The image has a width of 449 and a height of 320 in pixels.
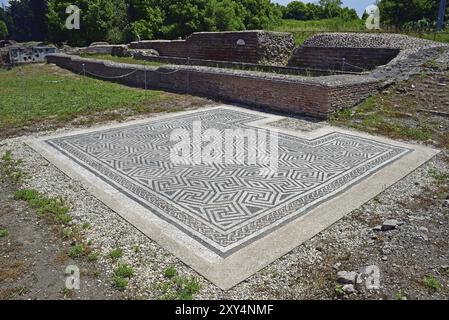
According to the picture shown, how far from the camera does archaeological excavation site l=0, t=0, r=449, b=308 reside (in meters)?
3.05

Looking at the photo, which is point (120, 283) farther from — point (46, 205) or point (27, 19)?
point (27, 19)

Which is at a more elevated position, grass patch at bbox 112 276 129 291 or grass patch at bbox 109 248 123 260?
grass patch at bbox 109 248 123 260

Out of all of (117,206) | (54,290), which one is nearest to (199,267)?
(54,290)

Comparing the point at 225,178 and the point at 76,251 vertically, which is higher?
the point at 225,178

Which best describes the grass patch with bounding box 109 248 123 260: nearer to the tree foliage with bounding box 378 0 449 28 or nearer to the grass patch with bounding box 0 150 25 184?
the grass patch with bounding box 0 150 25 184

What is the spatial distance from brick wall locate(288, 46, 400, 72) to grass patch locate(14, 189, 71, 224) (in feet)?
34.2

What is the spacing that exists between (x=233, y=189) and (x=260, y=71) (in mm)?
8273

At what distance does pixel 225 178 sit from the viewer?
504cm

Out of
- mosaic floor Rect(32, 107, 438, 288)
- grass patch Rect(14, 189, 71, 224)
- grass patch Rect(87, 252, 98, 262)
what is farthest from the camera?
grass patch Rect(14, 189, 71, 224)

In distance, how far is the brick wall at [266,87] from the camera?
830 cm

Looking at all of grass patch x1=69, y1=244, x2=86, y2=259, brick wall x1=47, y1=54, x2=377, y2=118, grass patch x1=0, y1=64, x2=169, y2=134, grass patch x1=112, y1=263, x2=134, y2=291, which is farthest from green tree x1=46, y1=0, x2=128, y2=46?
grass patch x1=112, y1=263, x2=134, y2=291

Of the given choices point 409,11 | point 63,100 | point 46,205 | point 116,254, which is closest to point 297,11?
point 409,11
